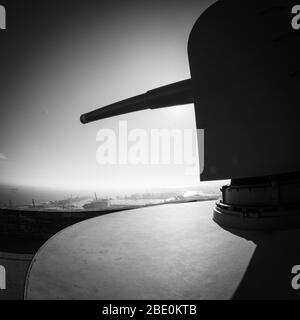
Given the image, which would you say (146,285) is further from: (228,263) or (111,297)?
(228,263)

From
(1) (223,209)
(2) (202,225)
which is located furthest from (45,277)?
(1) (223,209)

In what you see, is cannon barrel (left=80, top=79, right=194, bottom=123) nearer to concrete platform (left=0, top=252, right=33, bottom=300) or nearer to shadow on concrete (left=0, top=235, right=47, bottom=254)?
concrete platform (left=0, top=252, right=33, bottom=300)

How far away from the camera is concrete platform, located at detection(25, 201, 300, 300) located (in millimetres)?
1299

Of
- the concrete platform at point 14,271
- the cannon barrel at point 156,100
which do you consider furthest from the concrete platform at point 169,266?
the concrete platform at point 14,271

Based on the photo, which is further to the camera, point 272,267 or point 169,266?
point 169,266

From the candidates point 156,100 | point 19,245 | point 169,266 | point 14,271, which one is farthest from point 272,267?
point 19,245

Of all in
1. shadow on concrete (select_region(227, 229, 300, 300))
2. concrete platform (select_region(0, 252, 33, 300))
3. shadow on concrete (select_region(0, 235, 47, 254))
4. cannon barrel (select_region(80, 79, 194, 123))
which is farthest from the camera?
shadow on concrete (select_region(0, 235, 47, 254))

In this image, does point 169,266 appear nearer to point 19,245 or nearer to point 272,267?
point 272,267

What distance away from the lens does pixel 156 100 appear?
3539 millimetres

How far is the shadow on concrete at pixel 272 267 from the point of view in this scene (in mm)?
1202

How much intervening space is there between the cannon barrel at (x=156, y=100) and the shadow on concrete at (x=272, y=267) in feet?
7.39

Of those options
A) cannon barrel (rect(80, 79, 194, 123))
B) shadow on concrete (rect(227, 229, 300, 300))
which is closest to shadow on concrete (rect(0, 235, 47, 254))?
cannon barrel (rect(80, 79, 194, 123))

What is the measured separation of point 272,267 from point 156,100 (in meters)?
2.84

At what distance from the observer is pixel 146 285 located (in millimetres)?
1389
